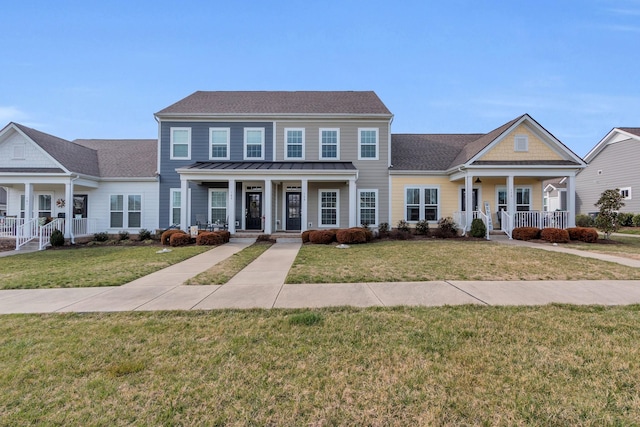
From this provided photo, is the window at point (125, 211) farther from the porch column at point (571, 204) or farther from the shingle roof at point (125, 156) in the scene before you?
the porch column at point (571, 204)

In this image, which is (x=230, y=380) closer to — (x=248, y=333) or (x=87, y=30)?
(x=248, y=333)

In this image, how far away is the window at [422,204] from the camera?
1709 cm

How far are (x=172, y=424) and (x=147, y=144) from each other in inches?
849

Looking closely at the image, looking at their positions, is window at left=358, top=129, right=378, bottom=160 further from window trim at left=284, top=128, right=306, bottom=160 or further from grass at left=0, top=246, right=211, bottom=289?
grass at left=0, top=246, right=211, bottom=289

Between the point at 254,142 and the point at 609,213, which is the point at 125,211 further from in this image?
the point at 609,213

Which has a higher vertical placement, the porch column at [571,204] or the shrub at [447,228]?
the porch column at [571,204]

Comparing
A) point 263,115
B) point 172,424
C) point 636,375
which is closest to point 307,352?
point 172,424

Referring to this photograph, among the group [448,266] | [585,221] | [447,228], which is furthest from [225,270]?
[585,221]

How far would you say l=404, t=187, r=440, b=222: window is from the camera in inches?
673

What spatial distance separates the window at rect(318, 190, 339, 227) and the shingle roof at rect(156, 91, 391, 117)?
468 cm

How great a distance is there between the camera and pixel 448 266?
803 centimetres

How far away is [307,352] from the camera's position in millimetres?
3270

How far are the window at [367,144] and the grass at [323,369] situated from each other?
1363cm

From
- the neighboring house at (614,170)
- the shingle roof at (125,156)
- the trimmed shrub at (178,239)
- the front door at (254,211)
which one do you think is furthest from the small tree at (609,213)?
the shingle roof at (125,156)
